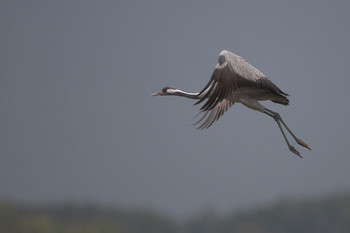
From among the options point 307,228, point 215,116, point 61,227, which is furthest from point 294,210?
point 215,116

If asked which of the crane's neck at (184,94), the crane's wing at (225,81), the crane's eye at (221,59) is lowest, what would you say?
the crane's wing at (225,81)

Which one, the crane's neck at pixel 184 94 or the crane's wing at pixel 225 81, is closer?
the crane's wing at pixel 225 81

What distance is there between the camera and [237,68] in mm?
10148

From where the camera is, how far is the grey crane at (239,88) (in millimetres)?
10016

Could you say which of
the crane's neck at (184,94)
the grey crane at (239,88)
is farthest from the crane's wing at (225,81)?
the crane's neck at (184,94)

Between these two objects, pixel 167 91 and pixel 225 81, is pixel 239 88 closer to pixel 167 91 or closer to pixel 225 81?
pixel 225 81

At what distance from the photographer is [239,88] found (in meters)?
10.7

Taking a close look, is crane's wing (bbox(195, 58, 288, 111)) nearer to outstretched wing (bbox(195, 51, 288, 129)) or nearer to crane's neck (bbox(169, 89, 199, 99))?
outstretched wing (bbox(195, 51, 288, 129))

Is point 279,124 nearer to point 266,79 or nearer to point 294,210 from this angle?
point 266,79

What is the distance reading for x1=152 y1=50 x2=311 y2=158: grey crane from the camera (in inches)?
394

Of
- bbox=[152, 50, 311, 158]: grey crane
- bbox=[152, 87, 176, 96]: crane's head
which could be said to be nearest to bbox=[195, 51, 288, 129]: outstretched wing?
bbox=[152, 50, 311, 158]: grey crane

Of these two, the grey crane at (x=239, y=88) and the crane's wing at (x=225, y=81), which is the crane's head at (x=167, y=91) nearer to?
the grey crane at (x=239, y=88)

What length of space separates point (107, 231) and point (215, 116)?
111ft

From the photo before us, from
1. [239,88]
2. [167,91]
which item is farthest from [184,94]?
[239,88]
